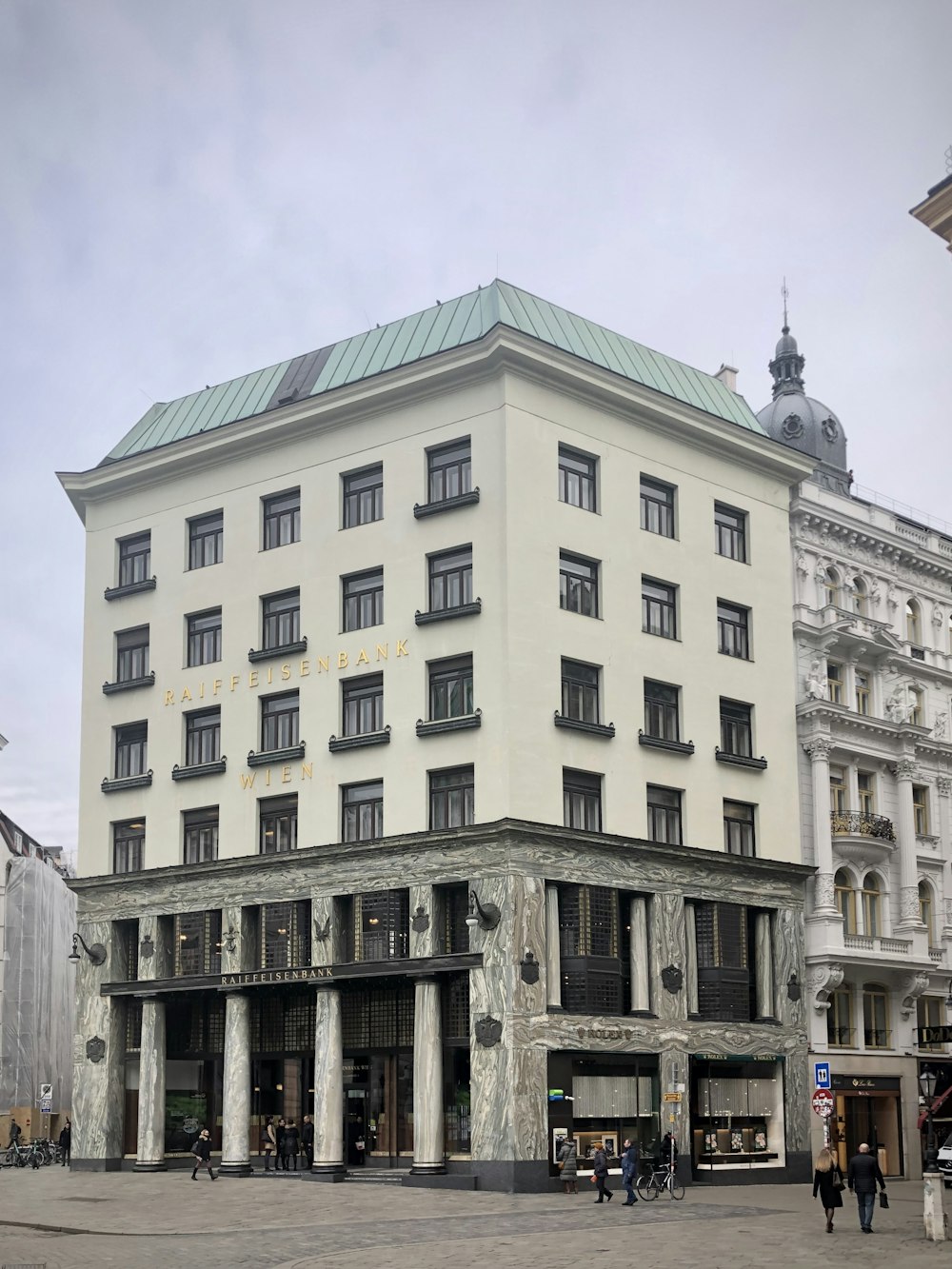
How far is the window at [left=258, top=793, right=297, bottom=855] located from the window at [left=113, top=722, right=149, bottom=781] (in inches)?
277

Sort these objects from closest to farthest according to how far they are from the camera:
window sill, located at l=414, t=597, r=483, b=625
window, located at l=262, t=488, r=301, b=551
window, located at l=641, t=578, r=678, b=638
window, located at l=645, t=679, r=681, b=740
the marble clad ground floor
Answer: the marble clad ground floor
window sill, located at l=414, t=597, r=483, b=625
window, located at l=645, t=679, r=681, b=740
window, located at l=641, t=578, r=678, b=638
window, located at l=262, t=488, r=301, b=551

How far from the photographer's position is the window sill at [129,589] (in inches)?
2608

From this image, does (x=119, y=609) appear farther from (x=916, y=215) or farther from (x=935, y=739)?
(x=916, y=215)

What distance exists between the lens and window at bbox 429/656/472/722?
56031mm

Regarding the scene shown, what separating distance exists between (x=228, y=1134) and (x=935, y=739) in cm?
3253

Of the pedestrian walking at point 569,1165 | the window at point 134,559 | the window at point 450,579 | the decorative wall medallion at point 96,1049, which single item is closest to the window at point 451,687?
the window at point 450,579

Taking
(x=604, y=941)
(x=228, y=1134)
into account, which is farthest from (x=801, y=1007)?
(x=228, y=1134)

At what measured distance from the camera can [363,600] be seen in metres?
59.8

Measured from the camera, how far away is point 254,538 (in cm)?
6341

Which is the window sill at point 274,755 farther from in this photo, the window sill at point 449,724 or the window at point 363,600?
the window sill at point 449,724

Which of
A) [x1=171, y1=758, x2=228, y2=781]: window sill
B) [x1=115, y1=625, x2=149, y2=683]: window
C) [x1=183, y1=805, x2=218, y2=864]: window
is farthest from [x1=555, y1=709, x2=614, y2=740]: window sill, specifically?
[x1=115, y1=625, x2=149, y2=683]: window

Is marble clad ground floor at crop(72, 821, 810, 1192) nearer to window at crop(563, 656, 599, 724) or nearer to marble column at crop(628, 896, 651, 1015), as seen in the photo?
marble column at crop(628, 896, 651, 1015)

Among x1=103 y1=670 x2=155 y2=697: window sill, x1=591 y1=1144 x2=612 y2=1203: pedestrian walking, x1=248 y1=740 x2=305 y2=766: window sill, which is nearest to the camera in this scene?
x1=591 y1=1144 x2=612 y2=1203: pedestrian walking

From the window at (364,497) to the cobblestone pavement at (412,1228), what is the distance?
2255 centimetres
